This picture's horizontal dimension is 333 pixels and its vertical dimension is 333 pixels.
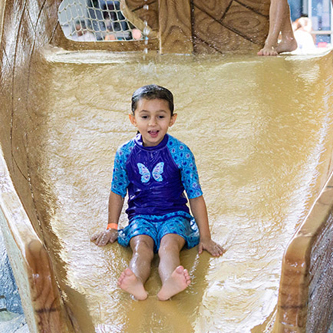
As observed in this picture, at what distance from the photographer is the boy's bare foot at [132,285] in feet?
5.23

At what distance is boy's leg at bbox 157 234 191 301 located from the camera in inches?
62.5

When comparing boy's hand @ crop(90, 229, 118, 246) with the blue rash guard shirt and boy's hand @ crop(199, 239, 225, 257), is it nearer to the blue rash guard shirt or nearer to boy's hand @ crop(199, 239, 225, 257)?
the blue rash guard shirt

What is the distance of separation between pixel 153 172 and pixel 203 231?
284 millimetres

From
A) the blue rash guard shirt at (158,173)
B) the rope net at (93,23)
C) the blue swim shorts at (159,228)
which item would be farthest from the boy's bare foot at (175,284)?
the rope net at (93,23)

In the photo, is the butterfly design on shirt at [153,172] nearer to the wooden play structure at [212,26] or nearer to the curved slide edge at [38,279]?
the curved slide edge at [38,279]

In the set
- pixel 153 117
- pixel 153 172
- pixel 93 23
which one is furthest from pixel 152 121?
pixel 93 23

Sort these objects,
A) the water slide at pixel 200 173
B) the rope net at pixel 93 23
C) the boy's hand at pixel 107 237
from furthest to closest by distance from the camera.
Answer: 1. the rope net at pixel 93 23
2. the boy's hand at pixel 107 237
3. the water slide at pixel 200 173

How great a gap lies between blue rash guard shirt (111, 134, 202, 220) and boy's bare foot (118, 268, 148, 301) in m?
0.37

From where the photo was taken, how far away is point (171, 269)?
1688 mm

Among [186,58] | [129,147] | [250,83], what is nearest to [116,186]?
[129,147]

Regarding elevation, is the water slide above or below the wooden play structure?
below

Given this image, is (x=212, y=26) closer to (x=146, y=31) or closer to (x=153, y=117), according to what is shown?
(x=146, y=31)

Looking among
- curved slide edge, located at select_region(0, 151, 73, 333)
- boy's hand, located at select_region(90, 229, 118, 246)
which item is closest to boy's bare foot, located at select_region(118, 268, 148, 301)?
curved slide edge, located at select_region(0, 151, 73, 333)

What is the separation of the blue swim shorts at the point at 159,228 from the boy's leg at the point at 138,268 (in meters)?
0.03
